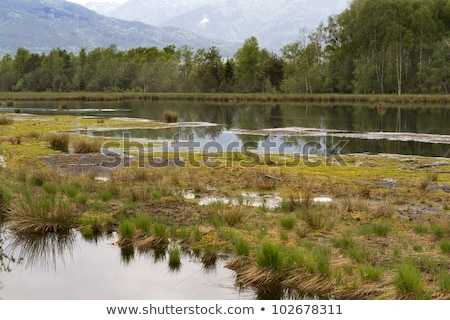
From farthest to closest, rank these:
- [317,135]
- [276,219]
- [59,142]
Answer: [317,135]
[59,142]
[276,219]

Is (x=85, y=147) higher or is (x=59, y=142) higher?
(x=59, y=142)

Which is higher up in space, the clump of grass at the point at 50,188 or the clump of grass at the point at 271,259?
the clump of grass at the point at 50,188

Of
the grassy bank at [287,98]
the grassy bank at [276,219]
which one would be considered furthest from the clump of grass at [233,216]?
the grassy bank at [287,98]

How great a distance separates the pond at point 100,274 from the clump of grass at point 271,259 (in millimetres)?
607

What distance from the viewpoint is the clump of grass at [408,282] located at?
8438 millimetres

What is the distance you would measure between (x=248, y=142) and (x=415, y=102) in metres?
52.5

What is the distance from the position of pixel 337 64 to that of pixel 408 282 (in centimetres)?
9444

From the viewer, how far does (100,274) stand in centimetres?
1027

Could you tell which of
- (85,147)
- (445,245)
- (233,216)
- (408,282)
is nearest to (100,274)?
(233,216)

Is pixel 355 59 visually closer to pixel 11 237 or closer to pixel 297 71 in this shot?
pixel 297 71

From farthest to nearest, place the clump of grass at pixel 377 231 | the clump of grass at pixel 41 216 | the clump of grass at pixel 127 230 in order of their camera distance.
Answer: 1. the clump of grass at pixel 41 216
2. the clump of grass at pixel 127 230
3. the clump of grass at pixel 377 231

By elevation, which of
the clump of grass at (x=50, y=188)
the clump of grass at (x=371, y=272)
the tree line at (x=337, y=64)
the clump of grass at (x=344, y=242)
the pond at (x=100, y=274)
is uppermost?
the tree line at (x=337, y=64)

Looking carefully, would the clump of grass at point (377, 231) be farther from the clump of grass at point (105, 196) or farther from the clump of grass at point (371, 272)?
the clump of grass at point (105, 196)

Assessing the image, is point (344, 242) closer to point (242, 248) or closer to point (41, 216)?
point (242, 248)
